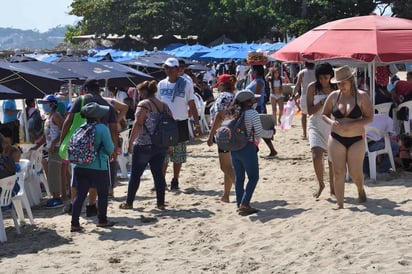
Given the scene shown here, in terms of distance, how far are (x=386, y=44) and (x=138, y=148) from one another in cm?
327

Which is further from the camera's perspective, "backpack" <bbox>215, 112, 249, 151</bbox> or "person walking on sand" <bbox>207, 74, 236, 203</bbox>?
"person walking on sand" <bbox>207, 74, 236, 203</bbox>

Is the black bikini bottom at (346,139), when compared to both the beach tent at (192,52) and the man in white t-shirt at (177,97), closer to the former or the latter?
the man in white t-shirt at (177,97)

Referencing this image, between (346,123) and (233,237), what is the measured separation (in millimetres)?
1540

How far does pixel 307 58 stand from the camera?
9.16 meters

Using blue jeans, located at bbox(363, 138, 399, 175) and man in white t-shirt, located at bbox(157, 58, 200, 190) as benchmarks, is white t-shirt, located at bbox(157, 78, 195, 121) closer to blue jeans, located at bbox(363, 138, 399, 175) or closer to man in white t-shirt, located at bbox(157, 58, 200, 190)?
man in white t-shirt, located at bbox(157, 58, 200, 190)

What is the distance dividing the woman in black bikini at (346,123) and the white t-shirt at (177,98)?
2213 millimetres

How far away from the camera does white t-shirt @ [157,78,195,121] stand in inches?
348

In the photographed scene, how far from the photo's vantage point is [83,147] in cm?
682

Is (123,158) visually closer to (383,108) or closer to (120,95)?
(120,95)

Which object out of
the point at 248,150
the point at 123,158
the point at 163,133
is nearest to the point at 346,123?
the point at 248,150

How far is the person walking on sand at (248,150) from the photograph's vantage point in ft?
23.6

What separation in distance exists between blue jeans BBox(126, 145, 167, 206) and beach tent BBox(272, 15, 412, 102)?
8.19 feet

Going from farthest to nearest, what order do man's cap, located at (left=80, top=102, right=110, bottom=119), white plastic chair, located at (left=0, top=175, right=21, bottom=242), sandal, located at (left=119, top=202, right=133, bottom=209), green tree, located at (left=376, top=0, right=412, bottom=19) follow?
green tree, located at (left=376, top=0, right=412, bottom=19), sandal, located at (left=119, top=202, right=133, bottom=209), man's cap, located at (left=80, top=102, right=110, bottom=119), white plastic chair, located at (left=0, top=175, right=21, bottom=242)

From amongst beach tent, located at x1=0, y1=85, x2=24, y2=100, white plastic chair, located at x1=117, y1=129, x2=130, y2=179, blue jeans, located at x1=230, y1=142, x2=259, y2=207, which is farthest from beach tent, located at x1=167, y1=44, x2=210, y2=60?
blue jeans, located at x1=230, y1=142, x2=259, y2=207
